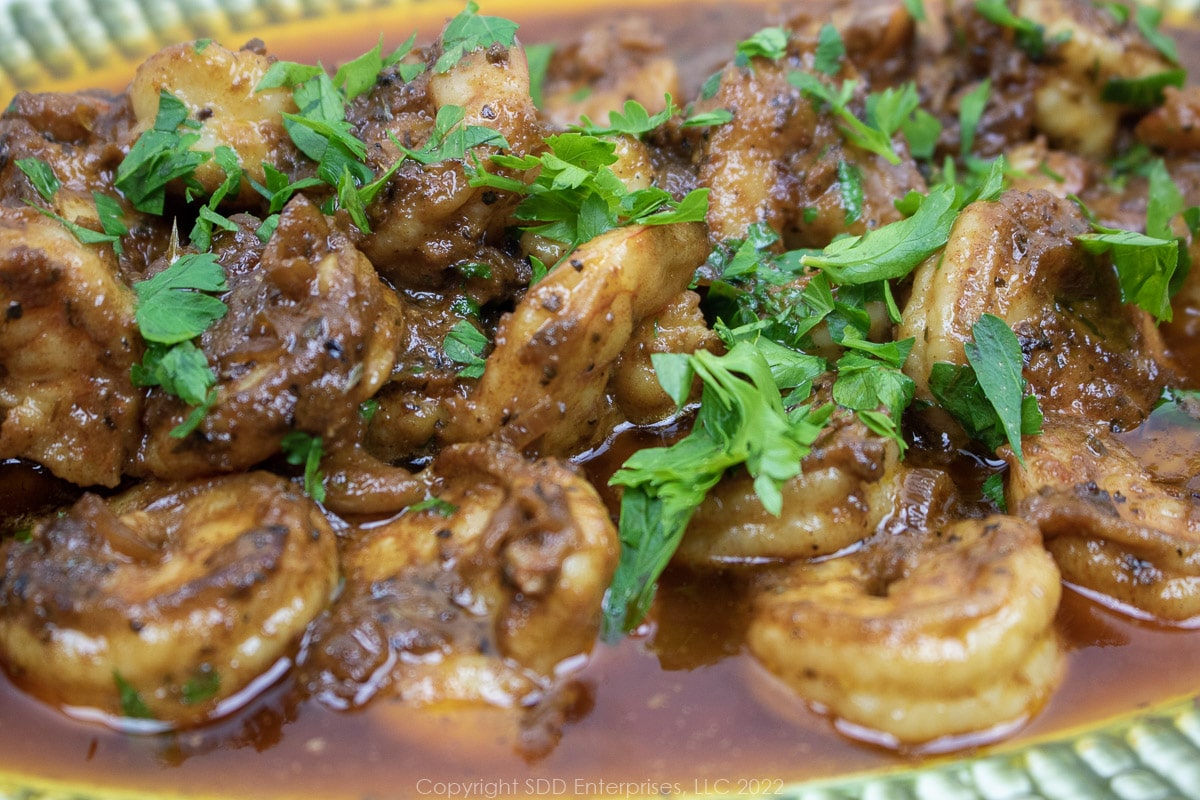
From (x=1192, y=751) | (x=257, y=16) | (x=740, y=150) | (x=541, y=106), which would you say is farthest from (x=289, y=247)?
(x=257, y=16)

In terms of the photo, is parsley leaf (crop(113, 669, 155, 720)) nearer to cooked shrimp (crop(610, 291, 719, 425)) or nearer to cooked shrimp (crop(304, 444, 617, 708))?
cooked shrimp (crop(304, 444, 617, 708))

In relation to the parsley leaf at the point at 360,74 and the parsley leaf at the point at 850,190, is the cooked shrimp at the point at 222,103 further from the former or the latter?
the parsley leaf at the point at 850,190

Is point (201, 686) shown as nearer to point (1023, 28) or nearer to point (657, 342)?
point (657, 342)

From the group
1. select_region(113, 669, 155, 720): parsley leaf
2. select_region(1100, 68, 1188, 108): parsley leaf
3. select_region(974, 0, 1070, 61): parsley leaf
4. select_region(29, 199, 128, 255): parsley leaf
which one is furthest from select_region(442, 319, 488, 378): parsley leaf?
select_region(1100, 68, 1188, 108): parsley leaf

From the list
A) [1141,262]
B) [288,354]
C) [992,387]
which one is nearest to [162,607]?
[288,354]

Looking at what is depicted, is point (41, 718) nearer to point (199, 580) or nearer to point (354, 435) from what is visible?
point (199, 580)
